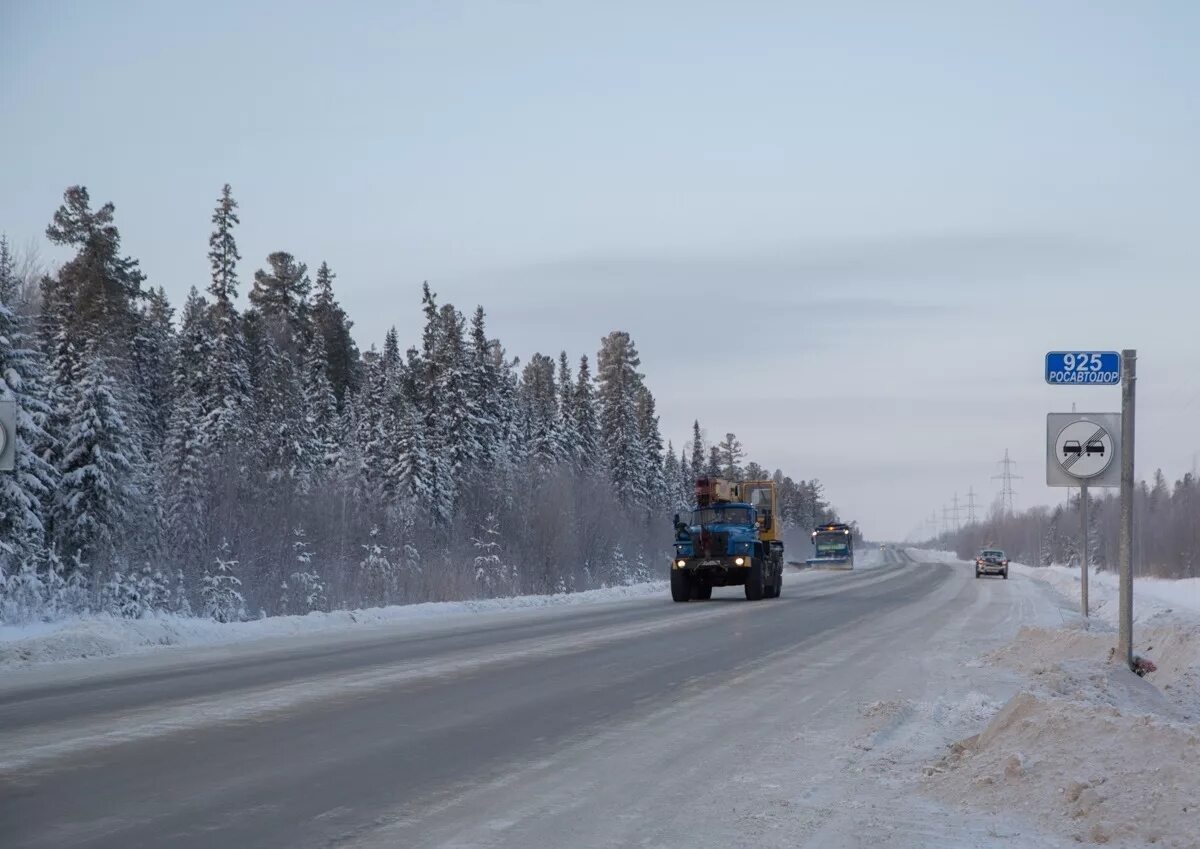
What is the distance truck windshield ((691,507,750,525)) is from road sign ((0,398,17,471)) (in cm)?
2511

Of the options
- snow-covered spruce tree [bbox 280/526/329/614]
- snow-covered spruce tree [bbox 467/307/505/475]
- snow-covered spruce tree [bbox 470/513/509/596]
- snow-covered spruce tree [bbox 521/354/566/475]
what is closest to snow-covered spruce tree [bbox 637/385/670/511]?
snow-covered spruce tree [bbox 521/354/566/475]

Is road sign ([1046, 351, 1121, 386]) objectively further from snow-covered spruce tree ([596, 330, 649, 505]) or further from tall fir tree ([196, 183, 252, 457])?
snow-covered spruce tree ([596, 330, 649, 505])

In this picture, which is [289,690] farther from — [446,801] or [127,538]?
[127,538]

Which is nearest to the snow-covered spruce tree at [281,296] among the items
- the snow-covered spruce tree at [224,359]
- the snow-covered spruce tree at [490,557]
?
the snow-covered spruce tree at [224,359]

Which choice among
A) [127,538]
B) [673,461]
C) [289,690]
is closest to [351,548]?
[127,538]

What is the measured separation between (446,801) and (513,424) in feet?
236

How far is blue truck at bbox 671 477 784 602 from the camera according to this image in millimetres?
36188

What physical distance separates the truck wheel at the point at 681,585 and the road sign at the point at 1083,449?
23540mm

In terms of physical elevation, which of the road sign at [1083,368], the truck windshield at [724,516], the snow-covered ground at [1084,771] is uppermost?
the road sign at [1083,368]

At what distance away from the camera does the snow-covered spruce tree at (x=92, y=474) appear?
97.9 feet

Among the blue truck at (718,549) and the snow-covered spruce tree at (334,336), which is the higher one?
the snow-covered spruce tree at (334,336)

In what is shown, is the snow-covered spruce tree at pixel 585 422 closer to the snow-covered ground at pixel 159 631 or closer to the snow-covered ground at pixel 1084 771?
the snow-covered ground at pixel 159 631

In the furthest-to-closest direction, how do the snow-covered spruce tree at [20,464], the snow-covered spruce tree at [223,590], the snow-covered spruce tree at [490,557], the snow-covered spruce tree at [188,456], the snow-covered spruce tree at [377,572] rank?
the snow-covered spruce tree at [490,557]
the snow-covered spruce tree at [377,572]
the snow-covered spruce tree at [188,456]
the snow-covered spruce tree at [223,590]
the snow-covered spruce tree at [20,464]

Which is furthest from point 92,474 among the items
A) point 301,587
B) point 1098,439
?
point 1098,439
